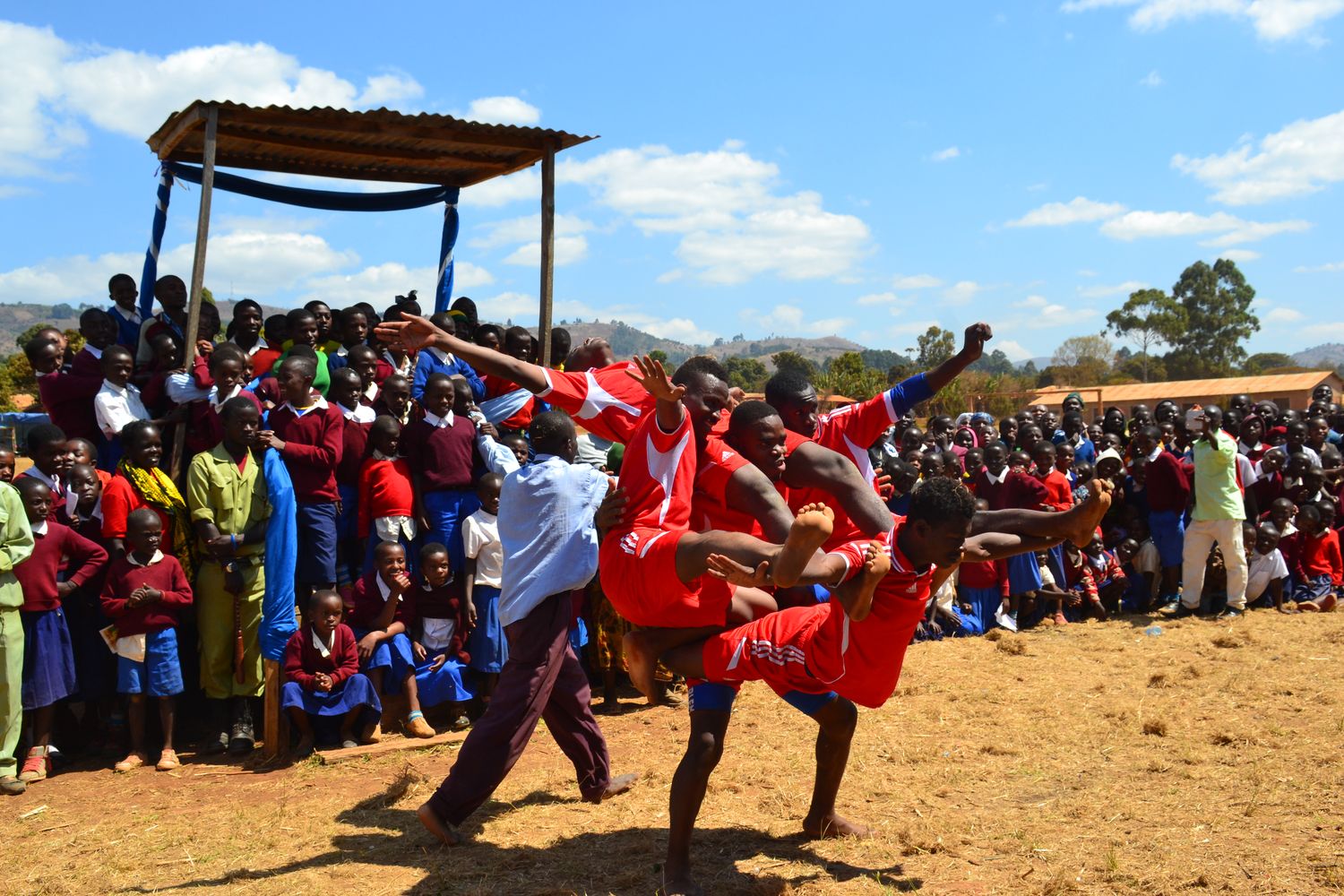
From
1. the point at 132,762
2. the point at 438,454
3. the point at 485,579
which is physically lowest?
the point at 132,762

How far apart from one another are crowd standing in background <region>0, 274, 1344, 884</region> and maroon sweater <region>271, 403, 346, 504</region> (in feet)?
0.07

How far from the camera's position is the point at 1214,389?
1688 inches

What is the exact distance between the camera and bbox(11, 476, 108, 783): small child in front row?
5934 millimetres

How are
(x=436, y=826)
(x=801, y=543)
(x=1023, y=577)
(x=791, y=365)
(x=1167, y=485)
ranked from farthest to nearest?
(x=1167, y=485) → (x=1023, y=577) → (x=791, y=365) → (x=436, y=826) → (x=801, y=543)


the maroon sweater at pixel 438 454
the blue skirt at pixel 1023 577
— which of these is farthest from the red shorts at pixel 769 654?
the blue skirt at pixel 1023 577

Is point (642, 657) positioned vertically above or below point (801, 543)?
below

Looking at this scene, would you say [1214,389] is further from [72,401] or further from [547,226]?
[72,401]

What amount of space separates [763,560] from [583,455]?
4124 mm

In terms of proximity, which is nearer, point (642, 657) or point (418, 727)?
point (642, 657)

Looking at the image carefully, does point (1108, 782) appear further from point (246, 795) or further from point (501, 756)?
point (246, 795)

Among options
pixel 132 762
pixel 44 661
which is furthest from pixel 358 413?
pixel 132 762

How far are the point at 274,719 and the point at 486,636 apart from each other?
4.43 feet

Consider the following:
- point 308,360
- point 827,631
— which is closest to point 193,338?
point 308,360

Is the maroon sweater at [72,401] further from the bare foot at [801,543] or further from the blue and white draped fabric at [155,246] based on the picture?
the bare foot at [801,543]
